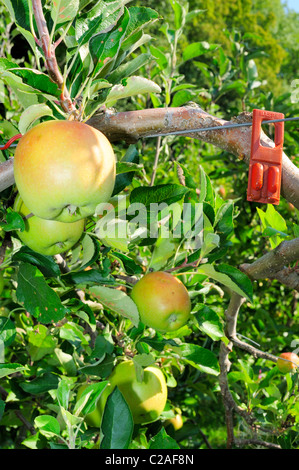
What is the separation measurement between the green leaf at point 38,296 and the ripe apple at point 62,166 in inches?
7.1

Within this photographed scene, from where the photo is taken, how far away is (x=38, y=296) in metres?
0.81

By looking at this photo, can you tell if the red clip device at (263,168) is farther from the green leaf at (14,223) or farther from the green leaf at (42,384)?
the green leaf at (42,384)

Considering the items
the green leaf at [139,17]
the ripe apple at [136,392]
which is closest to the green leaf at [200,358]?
the ripe apple at [136,392]

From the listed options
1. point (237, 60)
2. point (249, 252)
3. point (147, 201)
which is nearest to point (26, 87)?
point (147, 201)

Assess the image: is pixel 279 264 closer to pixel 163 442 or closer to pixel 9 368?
pixel 163 442

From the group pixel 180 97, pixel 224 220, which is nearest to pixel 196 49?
pixel 180 97

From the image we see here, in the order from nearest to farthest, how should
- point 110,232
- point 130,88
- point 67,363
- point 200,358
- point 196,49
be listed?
point 130,88, point 110,232, point 200,358, point 67,363, point 196,49

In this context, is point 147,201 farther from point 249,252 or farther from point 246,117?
point 249,252

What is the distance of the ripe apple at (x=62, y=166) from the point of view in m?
0.63

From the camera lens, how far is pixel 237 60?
2.54 meters

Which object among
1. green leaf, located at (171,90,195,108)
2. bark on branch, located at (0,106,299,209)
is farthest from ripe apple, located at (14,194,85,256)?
green leaf, located at (171,90,195,108)

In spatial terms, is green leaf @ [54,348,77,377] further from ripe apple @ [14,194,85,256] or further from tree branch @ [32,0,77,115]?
tree branch @ [32,0,77,115]

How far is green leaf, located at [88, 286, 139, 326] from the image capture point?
917 millimetres

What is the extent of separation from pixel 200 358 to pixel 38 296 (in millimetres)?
484
